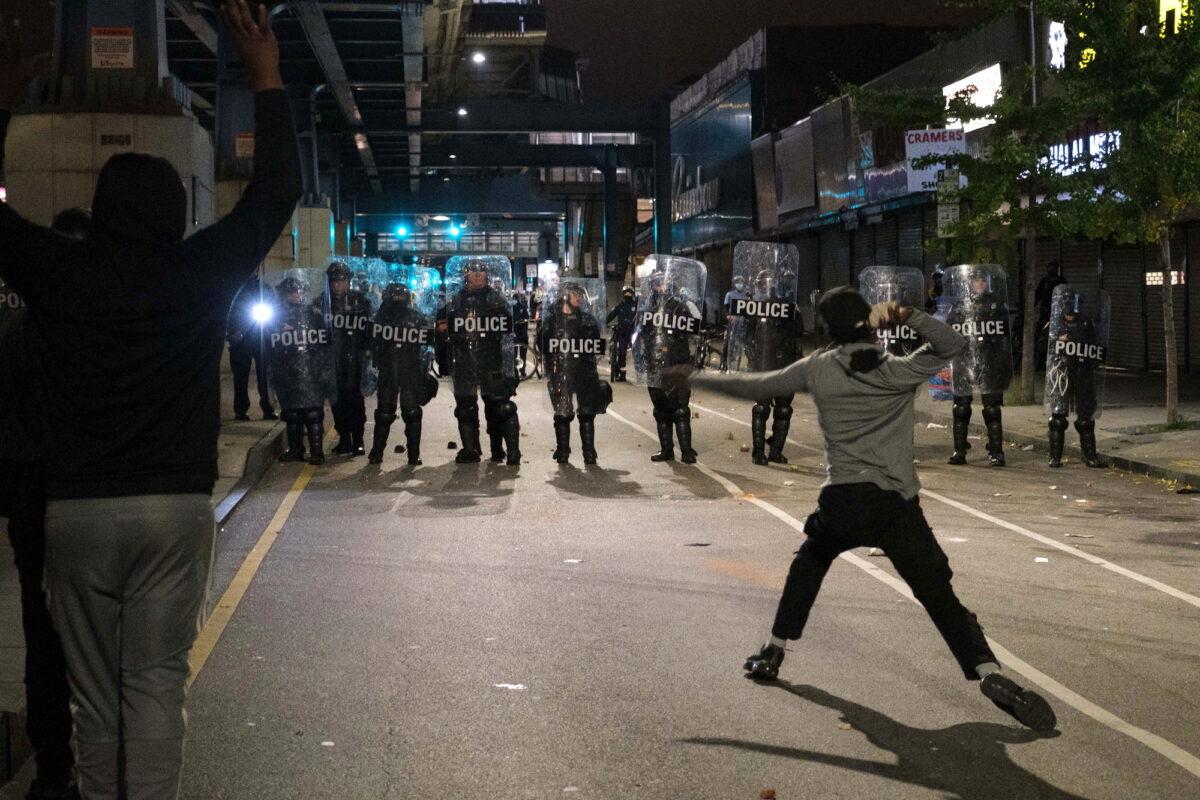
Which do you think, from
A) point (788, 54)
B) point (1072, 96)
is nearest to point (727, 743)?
point (1072, 96)

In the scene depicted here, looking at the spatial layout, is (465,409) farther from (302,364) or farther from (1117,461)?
(1117,461)

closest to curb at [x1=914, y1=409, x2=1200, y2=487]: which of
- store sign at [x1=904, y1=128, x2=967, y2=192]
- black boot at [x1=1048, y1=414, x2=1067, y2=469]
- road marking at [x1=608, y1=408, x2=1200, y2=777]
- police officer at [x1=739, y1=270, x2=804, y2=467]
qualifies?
black boot at [x1=1048, y1=414, x2=1067, y2=469]

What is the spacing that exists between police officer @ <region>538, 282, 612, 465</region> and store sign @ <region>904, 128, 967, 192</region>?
1450cm

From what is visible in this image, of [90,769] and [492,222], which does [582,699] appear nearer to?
[90,769]

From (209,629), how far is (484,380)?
8.73 metres

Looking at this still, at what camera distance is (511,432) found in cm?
1705

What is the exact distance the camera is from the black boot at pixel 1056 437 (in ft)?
54.9

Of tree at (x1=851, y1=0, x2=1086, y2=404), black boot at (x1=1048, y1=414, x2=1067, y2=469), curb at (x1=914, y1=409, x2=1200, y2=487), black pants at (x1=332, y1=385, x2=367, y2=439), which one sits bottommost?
curb at (x1=914, y1=409, x2=1200, y2=487)

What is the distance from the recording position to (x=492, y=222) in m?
96.2

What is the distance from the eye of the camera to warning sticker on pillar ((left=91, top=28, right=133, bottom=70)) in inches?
710

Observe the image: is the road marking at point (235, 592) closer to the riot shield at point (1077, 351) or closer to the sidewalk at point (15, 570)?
the sidewalk at point (15, 570)

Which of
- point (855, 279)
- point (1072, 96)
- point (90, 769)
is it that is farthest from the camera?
point (855, 279)

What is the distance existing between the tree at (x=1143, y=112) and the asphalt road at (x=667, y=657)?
6129 millimetres

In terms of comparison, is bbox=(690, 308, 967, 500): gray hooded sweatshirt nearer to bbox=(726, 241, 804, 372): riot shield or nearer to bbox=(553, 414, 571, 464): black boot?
bbox=(553, 414, 571, 464): black boot
